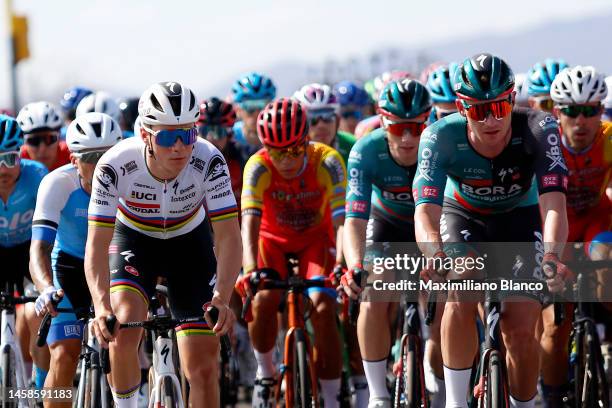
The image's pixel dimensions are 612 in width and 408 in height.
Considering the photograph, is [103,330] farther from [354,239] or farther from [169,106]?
[354,239]

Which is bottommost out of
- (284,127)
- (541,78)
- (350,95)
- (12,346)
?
(12,346)

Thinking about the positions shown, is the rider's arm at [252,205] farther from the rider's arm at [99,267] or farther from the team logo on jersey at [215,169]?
the rider's arm at [99,267]

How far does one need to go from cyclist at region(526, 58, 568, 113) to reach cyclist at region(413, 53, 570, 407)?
3.16m

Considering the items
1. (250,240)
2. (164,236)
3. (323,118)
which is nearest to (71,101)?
(323,118)

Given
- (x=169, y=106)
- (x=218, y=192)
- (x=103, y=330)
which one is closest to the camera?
(x=103, y=330)

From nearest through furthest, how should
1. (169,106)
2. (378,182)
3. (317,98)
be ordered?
(169,106)
(378,182)
(317,98)

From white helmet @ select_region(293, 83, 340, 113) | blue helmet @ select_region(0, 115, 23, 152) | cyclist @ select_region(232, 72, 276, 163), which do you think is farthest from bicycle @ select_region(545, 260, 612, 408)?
cyclist @ select_region(232, 72, 276, 163)

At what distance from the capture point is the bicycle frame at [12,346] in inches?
350

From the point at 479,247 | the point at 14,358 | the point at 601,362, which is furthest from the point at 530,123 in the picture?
the point at 14,358

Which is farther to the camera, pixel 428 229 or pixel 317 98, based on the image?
pixel 317 98

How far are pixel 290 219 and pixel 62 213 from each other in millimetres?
2079

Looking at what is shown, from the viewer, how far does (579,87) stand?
9570 mm

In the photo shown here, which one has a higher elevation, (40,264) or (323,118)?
(323,118)

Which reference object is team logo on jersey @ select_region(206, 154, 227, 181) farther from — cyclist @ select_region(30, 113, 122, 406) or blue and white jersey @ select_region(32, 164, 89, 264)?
blue and white jersey @ select_region(32, 164, 89, 264)
